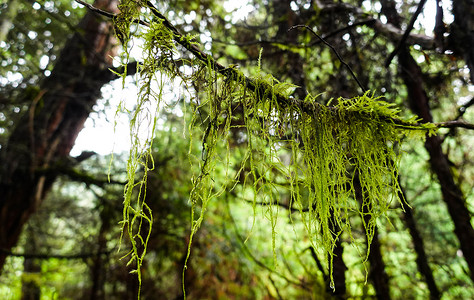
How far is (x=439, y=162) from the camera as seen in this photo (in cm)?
229

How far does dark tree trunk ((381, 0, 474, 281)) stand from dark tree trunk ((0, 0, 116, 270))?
2980mm

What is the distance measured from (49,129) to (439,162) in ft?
15.1

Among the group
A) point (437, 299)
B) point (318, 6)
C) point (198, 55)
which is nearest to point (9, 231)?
point (198, 55)

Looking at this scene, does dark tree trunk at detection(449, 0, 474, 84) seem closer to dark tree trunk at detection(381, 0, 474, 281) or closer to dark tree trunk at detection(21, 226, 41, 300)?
dark tree trunk at detection(381, 0, 474, 281)

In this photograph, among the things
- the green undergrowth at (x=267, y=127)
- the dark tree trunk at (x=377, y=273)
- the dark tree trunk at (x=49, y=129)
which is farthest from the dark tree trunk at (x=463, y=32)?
the dark tree trunk at (x=49, y=129)

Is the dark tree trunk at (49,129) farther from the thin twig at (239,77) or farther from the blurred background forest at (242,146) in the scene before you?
the thin twig at (239,77)

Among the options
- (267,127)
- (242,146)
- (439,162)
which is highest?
(242,146)

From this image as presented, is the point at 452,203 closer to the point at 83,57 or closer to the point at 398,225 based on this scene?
the point at 398,225

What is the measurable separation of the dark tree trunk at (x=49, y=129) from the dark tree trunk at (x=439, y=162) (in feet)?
9.78

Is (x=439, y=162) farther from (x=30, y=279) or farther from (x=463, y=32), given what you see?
(x=30, y=279)

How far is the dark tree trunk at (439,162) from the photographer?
209 cm

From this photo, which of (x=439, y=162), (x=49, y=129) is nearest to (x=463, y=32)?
(x=439, y=162)

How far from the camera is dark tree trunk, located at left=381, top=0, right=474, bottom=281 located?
2.09 meters

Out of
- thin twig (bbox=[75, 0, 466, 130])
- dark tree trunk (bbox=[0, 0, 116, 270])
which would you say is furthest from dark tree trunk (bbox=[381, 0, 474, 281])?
dark tree trunk (bbox=[0, 0, 116, 270])
